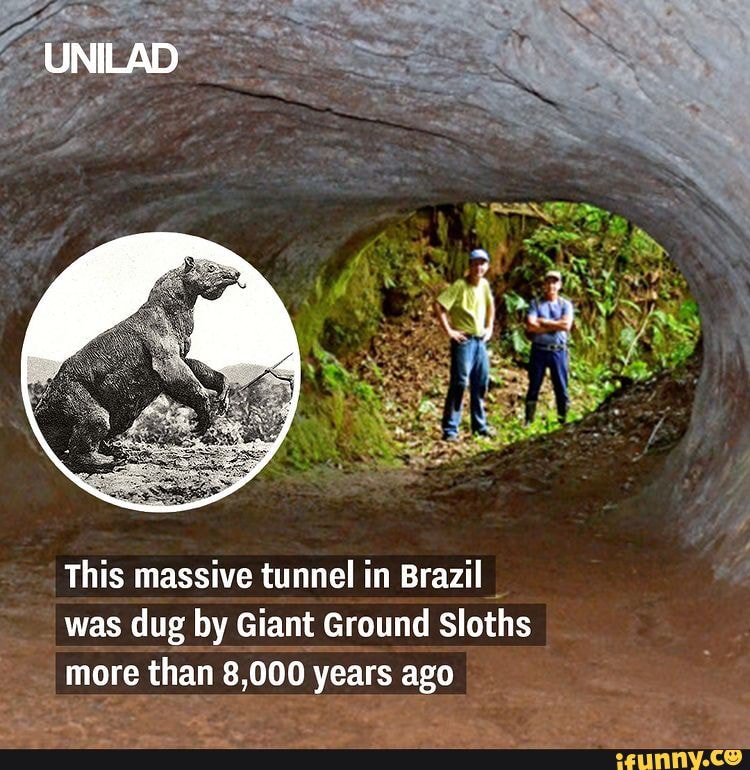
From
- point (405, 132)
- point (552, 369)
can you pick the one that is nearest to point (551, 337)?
point (552, 369)

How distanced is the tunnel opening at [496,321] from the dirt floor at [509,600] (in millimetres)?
2493

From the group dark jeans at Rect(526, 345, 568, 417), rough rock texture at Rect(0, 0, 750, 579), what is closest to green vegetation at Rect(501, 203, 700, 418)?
dark jeans at Rect(526, 345, 568, 417)

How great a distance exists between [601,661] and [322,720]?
141cm

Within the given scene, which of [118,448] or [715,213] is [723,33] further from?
[118,448]

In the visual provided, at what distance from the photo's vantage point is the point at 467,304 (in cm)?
1108

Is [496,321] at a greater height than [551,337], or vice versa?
[496,321]

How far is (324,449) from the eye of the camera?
10398mm

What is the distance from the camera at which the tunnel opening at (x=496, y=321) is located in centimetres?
1185

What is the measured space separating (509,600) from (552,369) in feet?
22.9

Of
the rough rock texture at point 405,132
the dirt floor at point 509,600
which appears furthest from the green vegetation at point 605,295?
the rough rock texture at point 405,132

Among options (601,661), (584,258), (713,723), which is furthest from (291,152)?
(584,258)

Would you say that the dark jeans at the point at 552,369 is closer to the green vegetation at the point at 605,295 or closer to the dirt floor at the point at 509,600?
the dirt floor at the point at 509,600

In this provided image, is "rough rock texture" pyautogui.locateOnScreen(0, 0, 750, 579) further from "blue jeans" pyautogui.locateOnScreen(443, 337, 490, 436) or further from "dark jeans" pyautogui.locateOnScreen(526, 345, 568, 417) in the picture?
"dark jeans" pyautogui.locateOnScreen(526, 345, 568, 417)

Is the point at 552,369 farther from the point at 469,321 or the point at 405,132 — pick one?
the point at 405,132
